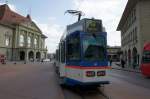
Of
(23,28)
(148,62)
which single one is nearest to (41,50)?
(23,28)

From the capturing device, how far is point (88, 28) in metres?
11.4

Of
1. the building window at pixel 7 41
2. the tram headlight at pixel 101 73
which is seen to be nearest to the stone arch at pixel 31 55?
the building window at pixel 7 41

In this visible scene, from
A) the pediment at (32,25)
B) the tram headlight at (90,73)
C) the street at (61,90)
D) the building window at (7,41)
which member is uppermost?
the pediment at (32,25)

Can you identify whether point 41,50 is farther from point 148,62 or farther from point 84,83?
point 84,83

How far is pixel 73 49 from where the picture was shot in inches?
467

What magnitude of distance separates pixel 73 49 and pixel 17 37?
252 feet

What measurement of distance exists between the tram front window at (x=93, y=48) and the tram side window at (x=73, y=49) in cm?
40

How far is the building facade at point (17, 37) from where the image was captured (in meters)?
79.0

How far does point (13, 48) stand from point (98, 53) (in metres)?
76.0

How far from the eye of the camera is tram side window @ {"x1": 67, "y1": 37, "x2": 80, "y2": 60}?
11.3m

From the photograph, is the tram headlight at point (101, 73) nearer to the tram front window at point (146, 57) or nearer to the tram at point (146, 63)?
the tram at point (146, 63)

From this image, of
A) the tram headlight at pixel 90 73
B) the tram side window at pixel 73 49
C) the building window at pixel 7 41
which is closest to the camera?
the tram headlight at pixel 90 73

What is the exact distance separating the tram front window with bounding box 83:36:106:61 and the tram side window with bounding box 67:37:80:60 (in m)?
0.40

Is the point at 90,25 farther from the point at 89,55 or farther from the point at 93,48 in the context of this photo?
the point at 89,55
